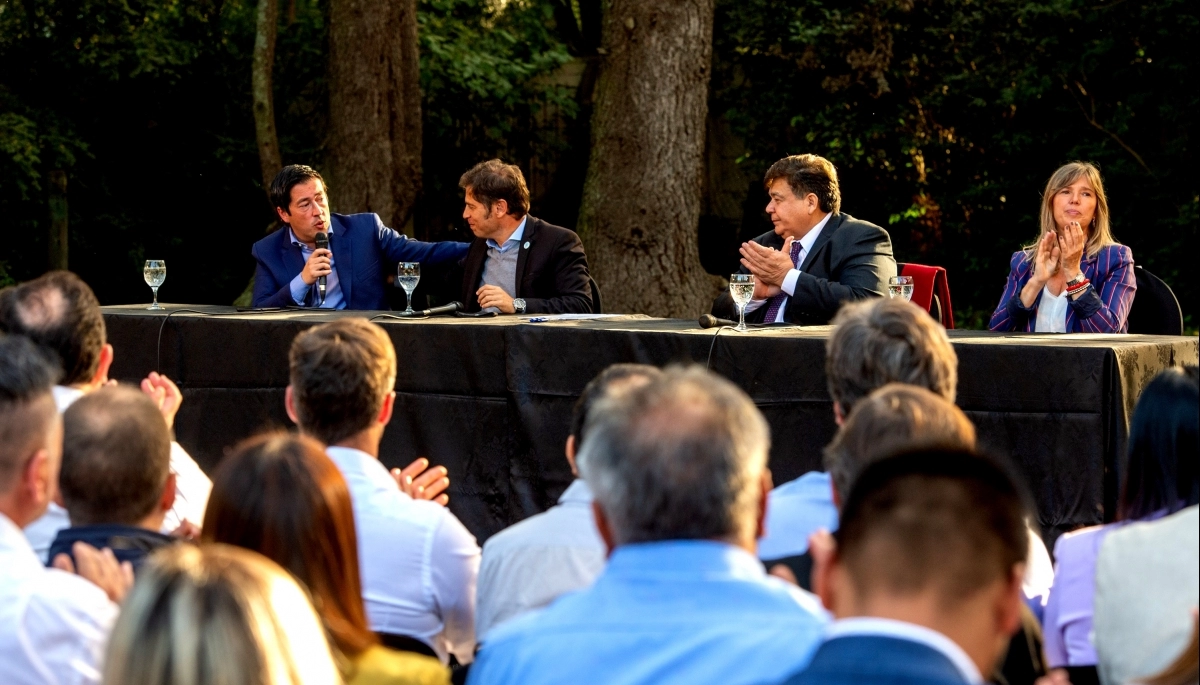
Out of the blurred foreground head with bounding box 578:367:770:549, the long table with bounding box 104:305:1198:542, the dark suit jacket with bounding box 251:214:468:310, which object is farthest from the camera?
the dark suit jacket with bounding box 251:214:468:310

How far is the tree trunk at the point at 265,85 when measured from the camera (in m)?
10.4

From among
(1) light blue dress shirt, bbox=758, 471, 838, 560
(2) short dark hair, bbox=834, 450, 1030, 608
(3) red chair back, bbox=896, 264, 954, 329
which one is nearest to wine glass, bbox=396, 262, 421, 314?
(3) red chair back, bbox=896, 264, 954, 329

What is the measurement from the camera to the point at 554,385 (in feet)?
15.6

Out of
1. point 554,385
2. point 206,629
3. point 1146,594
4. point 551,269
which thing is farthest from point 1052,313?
point 206,629

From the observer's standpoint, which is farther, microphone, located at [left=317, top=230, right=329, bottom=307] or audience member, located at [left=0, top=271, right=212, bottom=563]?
microphone, located at [left=317, top=230, right=329, bottom=307]

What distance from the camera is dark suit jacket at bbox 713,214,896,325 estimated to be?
5.20 m

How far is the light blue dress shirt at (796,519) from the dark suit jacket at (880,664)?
1.14m

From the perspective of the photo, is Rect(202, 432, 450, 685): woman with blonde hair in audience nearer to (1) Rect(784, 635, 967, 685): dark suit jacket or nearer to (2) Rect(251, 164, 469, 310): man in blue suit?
(1) Rect(784, 635, 967, 685): dark suit jacket

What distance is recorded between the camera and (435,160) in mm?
13039

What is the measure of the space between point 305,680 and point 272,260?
5.07m

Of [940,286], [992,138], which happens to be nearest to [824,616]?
[940,286]

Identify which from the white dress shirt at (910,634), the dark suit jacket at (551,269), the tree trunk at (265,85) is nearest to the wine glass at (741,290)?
the dark suit jacket at (551,269)

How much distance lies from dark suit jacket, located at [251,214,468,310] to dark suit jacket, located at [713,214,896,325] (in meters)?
1.69

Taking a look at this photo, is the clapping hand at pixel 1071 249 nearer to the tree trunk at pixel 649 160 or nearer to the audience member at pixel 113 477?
the tree trunk at pixel 649 160
